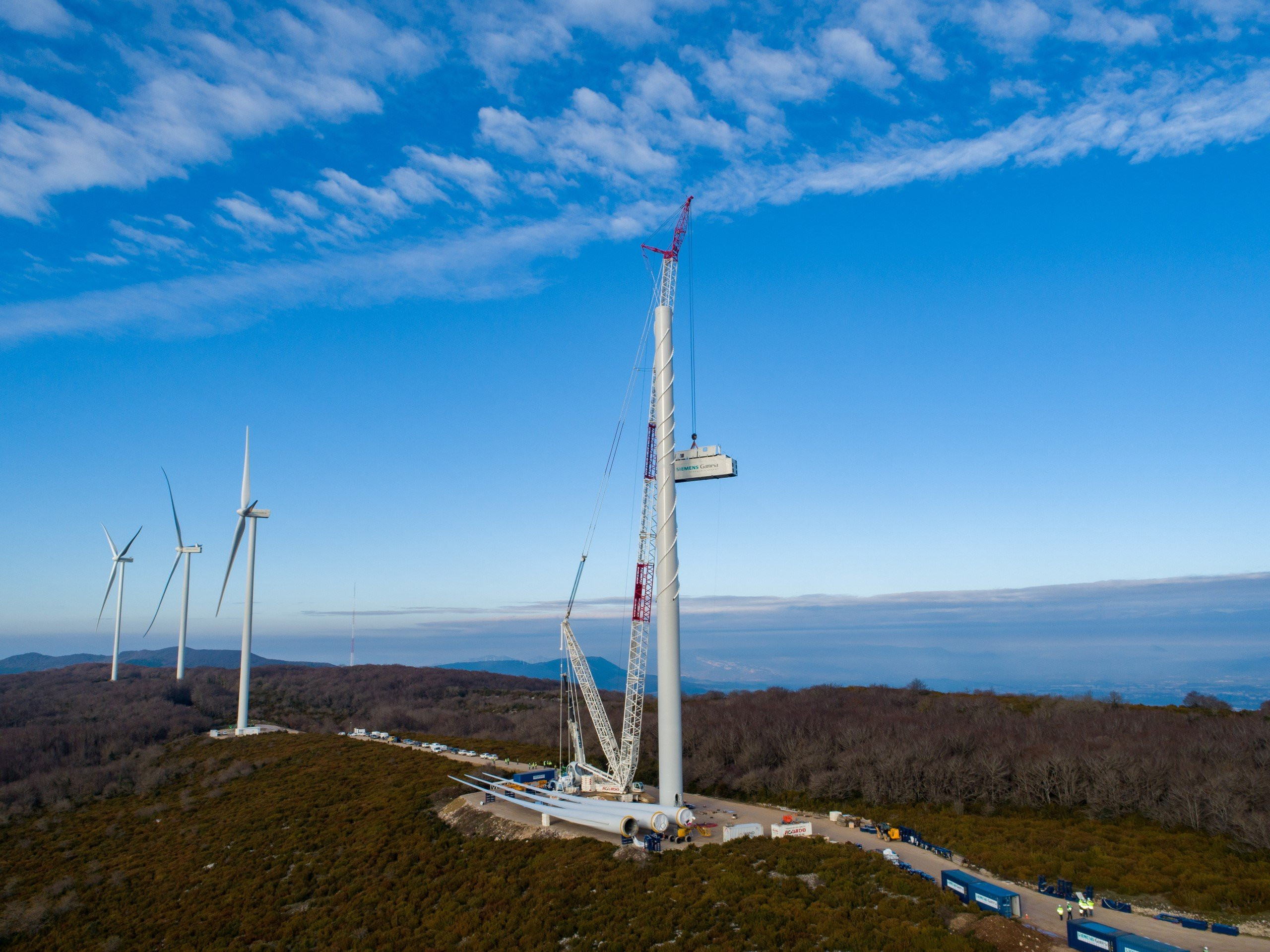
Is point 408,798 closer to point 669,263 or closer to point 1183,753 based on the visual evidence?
point 669,263

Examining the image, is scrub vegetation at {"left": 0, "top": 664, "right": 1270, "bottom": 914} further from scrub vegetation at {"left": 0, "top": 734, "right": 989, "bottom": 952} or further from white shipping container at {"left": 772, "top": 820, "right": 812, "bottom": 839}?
scrub vegetation at {"left": 0, "top": 734, "right": 989, "bottom": 952}

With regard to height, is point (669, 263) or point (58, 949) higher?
point (669, 263)

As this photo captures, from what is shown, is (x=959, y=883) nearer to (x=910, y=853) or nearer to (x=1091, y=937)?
(x=1091, y=937)

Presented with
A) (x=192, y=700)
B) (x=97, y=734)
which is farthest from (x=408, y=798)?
(x=192, y=700)

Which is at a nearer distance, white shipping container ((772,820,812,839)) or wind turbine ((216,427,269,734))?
white shipping container ((772,820,812,839))

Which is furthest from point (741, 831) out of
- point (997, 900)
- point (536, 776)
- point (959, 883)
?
point (536, 776)

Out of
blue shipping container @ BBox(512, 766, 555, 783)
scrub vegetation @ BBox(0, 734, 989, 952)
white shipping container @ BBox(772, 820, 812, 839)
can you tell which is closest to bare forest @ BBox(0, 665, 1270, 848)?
blue shipping container @ BBox(512, 766, 555, 783)
